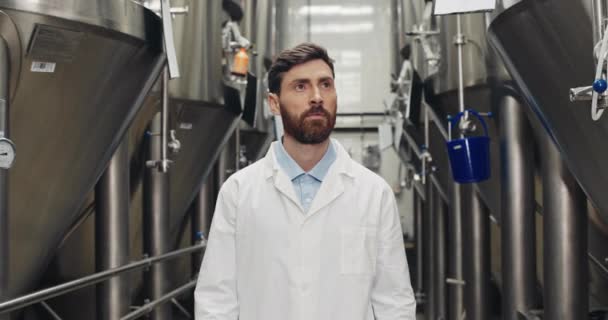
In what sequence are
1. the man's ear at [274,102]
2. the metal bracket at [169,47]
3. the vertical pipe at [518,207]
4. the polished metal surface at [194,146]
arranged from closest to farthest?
1. the man's ear at [274,102]
2. the metal bracket at [169,47]
3. the vertical pipe at [518,207]
4. the polished metal surface at [194,146]

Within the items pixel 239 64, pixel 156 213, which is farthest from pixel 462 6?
pixel 239 64

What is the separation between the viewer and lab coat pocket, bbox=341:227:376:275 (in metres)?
1.38

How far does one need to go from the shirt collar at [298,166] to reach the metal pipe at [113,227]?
1481 mm

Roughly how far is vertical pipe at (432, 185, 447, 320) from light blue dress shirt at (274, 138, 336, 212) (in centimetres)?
326

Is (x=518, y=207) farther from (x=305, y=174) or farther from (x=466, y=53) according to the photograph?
(x=305, y=174)

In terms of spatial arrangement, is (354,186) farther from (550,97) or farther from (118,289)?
(118,289)

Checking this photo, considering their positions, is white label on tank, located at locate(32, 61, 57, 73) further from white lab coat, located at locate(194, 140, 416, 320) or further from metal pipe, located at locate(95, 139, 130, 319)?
metal pipe, located at locate(95, 139, 130, 319)

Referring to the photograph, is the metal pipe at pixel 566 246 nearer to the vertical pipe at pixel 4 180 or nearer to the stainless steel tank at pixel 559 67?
the stainless steel tank at pixel 559 67

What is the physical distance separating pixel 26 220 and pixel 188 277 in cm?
283

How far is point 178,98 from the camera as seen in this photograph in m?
3.26

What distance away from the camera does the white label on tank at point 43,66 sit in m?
1.78

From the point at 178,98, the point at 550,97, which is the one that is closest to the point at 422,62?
the point at 178,98

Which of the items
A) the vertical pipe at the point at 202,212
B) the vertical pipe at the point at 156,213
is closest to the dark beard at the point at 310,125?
the vertical pipe at the point at 156,213

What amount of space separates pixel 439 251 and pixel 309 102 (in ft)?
11.2
